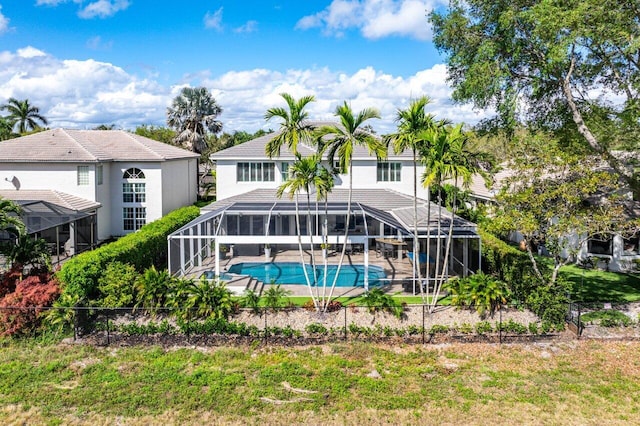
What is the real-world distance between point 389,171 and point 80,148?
20884 mm

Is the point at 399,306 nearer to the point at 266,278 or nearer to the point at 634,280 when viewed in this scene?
the point at 266,278

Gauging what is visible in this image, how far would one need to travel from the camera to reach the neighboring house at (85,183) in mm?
30812

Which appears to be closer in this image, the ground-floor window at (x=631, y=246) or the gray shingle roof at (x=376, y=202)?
the gray shingle roof at (x=376, y=202)


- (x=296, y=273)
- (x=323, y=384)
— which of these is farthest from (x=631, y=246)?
(x=323, y=384)

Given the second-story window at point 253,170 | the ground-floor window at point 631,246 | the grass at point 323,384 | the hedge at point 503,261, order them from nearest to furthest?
the grass at point 323,384
the hedge at point 503,261
the ground-floor window at point 631,246
the second-story window at point 253,170

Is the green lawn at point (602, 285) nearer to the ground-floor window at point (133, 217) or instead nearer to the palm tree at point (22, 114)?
the ground-floor window at point (133, 217)

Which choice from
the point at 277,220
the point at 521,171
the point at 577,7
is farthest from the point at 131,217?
the point at 577,7

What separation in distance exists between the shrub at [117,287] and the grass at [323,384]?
208 cm

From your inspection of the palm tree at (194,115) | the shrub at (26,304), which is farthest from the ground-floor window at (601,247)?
the palm tree at (194,115)

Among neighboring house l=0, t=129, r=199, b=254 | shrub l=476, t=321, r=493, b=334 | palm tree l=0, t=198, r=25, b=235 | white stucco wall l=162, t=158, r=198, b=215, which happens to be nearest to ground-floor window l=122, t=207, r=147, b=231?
neighboring house l=0, t=129, r=199, b=254

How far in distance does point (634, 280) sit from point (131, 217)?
100 ft

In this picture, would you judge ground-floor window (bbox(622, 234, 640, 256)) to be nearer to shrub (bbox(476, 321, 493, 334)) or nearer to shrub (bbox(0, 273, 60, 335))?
shrub (bbox(476, 321, 493, 334))

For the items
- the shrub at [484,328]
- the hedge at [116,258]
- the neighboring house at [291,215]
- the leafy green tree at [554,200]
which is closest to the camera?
the shrub at [484,328]

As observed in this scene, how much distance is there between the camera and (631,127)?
2020 cm
